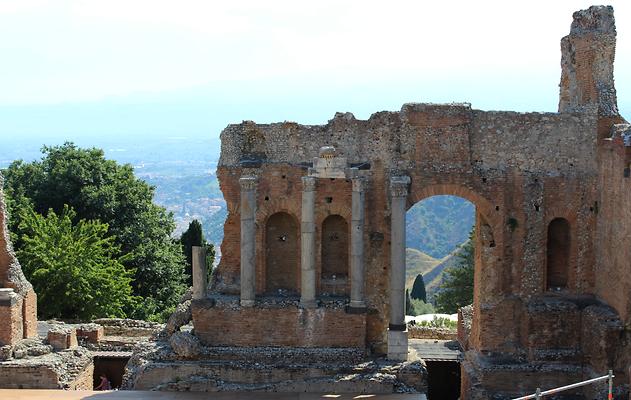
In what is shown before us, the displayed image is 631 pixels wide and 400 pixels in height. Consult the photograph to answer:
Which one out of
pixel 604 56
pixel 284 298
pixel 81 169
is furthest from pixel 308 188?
pixel 81 169

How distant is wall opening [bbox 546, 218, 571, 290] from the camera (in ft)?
81.1

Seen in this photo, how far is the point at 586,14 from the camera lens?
24422 mm

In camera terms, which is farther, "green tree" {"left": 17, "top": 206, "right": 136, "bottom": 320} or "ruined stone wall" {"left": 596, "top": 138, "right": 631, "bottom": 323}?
"green tree" {"left": 17, "top": 206, "right": 136, "bottom": 320}

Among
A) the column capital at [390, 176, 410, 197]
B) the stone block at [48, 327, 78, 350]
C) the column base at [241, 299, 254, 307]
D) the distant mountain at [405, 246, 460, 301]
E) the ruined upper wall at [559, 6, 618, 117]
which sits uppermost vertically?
the ruined upper wall at [559, 6, 618, 117]

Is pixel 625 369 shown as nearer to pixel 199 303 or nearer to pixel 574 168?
pixel 574 168

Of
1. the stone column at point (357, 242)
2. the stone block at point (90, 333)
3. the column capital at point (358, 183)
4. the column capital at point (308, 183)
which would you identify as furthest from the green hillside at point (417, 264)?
the column capital at point (308, 183)

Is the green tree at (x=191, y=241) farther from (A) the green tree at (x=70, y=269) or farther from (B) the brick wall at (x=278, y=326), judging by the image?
(B) the brick wall at (x=278, y=326)

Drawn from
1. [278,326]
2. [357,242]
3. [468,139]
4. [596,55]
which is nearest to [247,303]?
[278,326]

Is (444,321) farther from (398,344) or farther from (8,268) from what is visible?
(8,268)

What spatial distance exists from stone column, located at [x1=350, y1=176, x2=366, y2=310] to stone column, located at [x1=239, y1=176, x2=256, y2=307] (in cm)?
269

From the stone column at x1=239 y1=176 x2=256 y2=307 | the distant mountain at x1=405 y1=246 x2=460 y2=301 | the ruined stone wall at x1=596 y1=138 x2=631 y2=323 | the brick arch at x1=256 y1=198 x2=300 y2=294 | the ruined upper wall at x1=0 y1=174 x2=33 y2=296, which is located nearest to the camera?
the ruined stone wall at x1=596 y1=138 x2=631 y2=323

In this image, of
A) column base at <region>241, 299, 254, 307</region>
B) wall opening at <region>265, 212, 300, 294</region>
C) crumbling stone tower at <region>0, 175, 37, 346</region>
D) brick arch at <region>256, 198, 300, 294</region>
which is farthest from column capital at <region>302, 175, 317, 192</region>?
crumbling stone tower at <region>0, 175, 37, 346</region>

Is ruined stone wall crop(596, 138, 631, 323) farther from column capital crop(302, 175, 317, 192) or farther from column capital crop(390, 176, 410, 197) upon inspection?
column capital crop(302, 175, 317, 192)

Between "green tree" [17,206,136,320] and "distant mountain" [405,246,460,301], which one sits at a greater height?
"green tree" [17,206,136,320]
